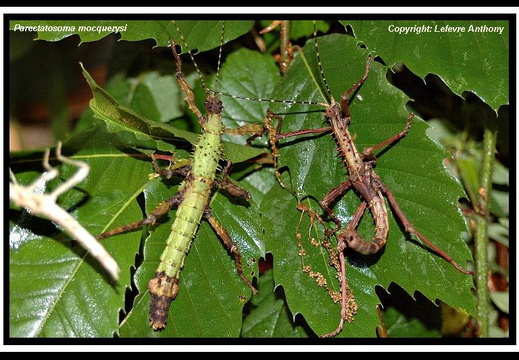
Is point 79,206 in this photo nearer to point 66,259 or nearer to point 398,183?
point 66,259

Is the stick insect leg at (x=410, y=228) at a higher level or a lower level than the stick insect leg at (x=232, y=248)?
lower

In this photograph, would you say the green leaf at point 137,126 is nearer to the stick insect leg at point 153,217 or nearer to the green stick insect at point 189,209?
the green stick insect at point 189,209

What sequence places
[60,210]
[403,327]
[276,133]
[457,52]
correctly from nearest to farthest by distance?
[60,210] → [457,52] → [276,133] → [403,327]

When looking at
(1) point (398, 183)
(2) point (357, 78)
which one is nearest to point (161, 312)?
(1) point (398, 183)

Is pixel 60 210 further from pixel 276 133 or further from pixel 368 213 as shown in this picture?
pixel 368 213

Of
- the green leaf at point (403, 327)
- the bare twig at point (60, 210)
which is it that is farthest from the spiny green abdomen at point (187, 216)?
the green leaf at point (403, 327)

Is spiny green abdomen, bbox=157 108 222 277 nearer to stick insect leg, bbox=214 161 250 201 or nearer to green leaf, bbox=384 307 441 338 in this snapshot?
stick insect leg, bbox=214 161 250 201

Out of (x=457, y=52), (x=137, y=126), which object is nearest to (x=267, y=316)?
(x=137, y=126)
